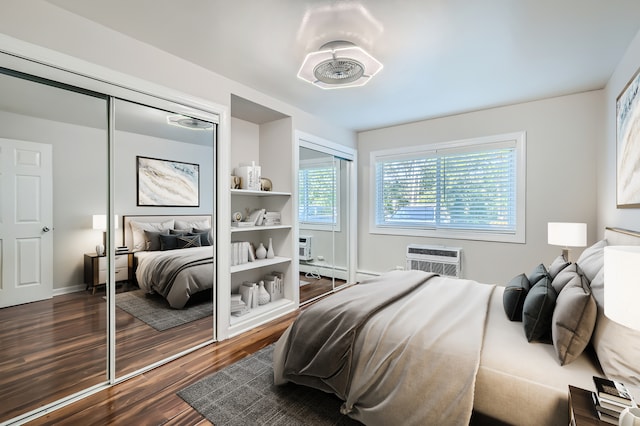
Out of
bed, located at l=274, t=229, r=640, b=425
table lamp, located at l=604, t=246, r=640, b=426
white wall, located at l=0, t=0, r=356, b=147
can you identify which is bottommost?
bed, located at l=274, t=229, r=640, b=425

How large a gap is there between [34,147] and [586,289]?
135 inches

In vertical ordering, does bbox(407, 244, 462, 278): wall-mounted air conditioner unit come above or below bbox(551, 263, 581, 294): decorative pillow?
below

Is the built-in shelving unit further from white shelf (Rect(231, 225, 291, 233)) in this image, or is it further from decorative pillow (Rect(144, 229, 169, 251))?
decorative pillow (Rect(144, 229, 169, 251))

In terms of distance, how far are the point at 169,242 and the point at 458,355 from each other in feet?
7.53

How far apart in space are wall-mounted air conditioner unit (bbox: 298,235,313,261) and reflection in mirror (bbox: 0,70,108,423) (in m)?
2.30

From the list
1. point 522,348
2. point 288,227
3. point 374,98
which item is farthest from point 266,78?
point 522,348

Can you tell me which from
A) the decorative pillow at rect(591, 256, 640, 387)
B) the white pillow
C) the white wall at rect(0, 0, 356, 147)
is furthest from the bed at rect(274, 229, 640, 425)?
the white wall at rect(0, 0, 356, 147)

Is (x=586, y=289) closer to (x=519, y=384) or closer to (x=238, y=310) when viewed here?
(x=519, y=384)

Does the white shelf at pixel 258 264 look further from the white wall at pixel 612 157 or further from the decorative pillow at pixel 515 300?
the white wall at pixel 612 157

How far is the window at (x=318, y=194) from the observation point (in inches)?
155

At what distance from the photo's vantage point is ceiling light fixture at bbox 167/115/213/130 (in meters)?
2.49

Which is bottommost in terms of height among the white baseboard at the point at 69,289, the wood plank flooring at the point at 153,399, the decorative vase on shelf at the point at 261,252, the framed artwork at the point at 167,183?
the wood plank flooring at the point at 153,399

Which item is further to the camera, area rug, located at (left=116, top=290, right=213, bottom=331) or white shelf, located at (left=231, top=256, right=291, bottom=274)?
white shelf, located at (left=231, top=256, right=291, bottom=274)

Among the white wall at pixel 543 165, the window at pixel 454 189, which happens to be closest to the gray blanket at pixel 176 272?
the window at pixel 454 189
